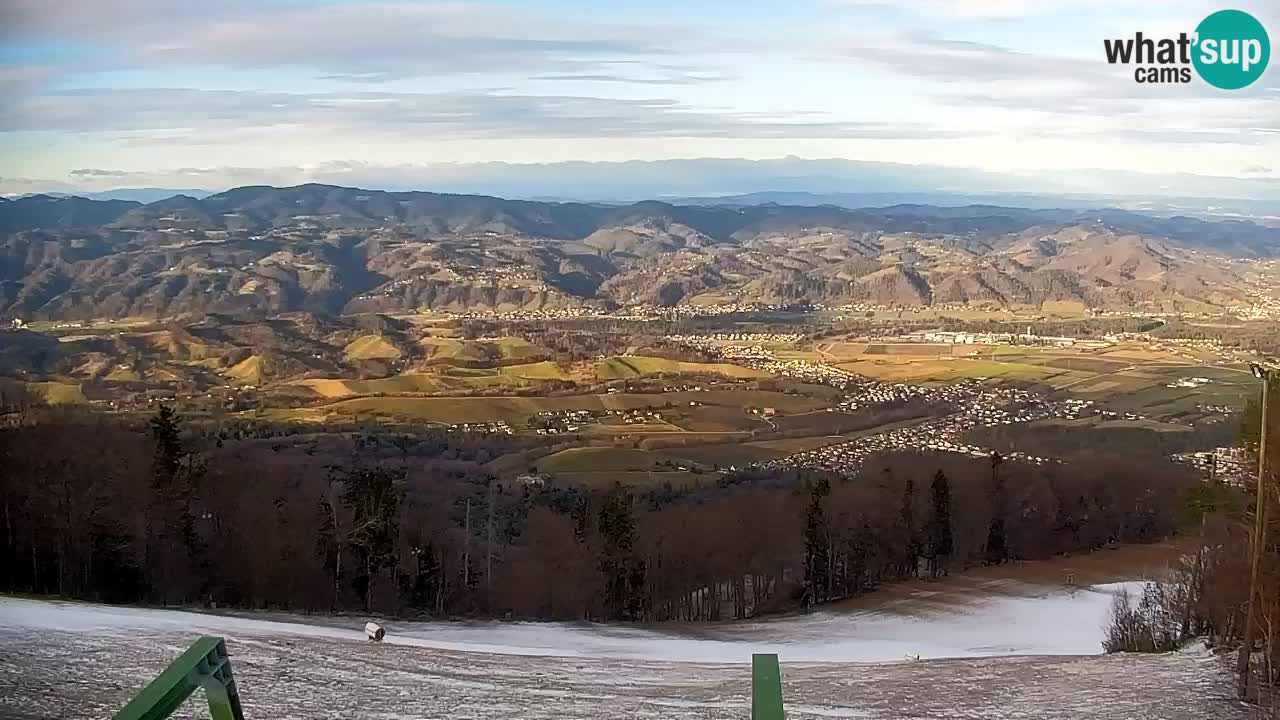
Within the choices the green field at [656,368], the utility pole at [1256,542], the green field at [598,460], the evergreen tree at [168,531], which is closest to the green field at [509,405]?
the green field at [656,368]

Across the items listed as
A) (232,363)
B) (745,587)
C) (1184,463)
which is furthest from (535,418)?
(1184,463)

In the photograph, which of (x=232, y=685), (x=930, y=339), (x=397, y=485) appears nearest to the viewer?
(x=232, y=685)

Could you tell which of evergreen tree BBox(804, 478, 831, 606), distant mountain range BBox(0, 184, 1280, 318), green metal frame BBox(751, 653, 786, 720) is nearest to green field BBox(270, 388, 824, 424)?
distant mountain range BBox(0, 184, 1280, 318)

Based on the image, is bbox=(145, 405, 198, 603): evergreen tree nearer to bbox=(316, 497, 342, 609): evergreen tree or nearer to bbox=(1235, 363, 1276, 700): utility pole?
bbox=(316, 497, 342, 609): evergreen tree

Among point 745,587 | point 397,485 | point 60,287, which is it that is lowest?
point 745,587

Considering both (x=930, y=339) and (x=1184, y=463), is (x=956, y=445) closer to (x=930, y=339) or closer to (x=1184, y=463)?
(x=1184, y=463)

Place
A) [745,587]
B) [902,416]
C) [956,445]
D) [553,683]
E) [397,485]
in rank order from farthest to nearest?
[902,416] → [956,445] → [397,485] → [745,587] → [553,683]

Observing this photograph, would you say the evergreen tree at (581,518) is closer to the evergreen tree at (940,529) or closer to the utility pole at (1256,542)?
the evergreen tree at (940,529)
